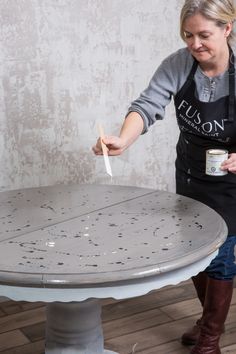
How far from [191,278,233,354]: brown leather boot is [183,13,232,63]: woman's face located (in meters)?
0.85

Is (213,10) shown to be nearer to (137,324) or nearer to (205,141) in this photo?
(205,141)

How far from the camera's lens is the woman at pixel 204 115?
207cm

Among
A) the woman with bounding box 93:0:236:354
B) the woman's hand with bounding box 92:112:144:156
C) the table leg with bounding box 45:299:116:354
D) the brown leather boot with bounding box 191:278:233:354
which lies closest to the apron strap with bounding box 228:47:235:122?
the woman with bounding box 93:0:236:354

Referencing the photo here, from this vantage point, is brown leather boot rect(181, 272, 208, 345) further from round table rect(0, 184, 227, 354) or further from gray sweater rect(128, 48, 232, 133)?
gray sweater rect(128, 48, 232, 133)

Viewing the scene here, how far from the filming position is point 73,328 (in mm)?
1938

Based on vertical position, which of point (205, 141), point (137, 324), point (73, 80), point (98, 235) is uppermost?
point (73, 80)

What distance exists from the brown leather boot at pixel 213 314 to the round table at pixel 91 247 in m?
0.41

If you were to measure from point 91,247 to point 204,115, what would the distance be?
76 centimetres

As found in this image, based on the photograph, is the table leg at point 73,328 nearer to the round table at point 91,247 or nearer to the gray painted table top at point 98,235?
the round table at point 91,247

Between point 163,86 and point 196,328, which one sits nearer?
point 163,86

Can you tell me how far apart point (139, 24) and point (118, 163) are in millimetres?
710

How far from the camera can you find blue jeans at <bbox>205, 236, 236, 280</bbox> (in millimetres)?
2281

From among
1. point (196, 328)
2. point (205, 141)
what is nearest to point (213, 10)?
point (205, 141)

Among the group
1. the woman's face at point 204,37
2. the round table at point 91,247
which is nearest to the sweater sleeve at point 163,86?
the woman's face at point 204,37
